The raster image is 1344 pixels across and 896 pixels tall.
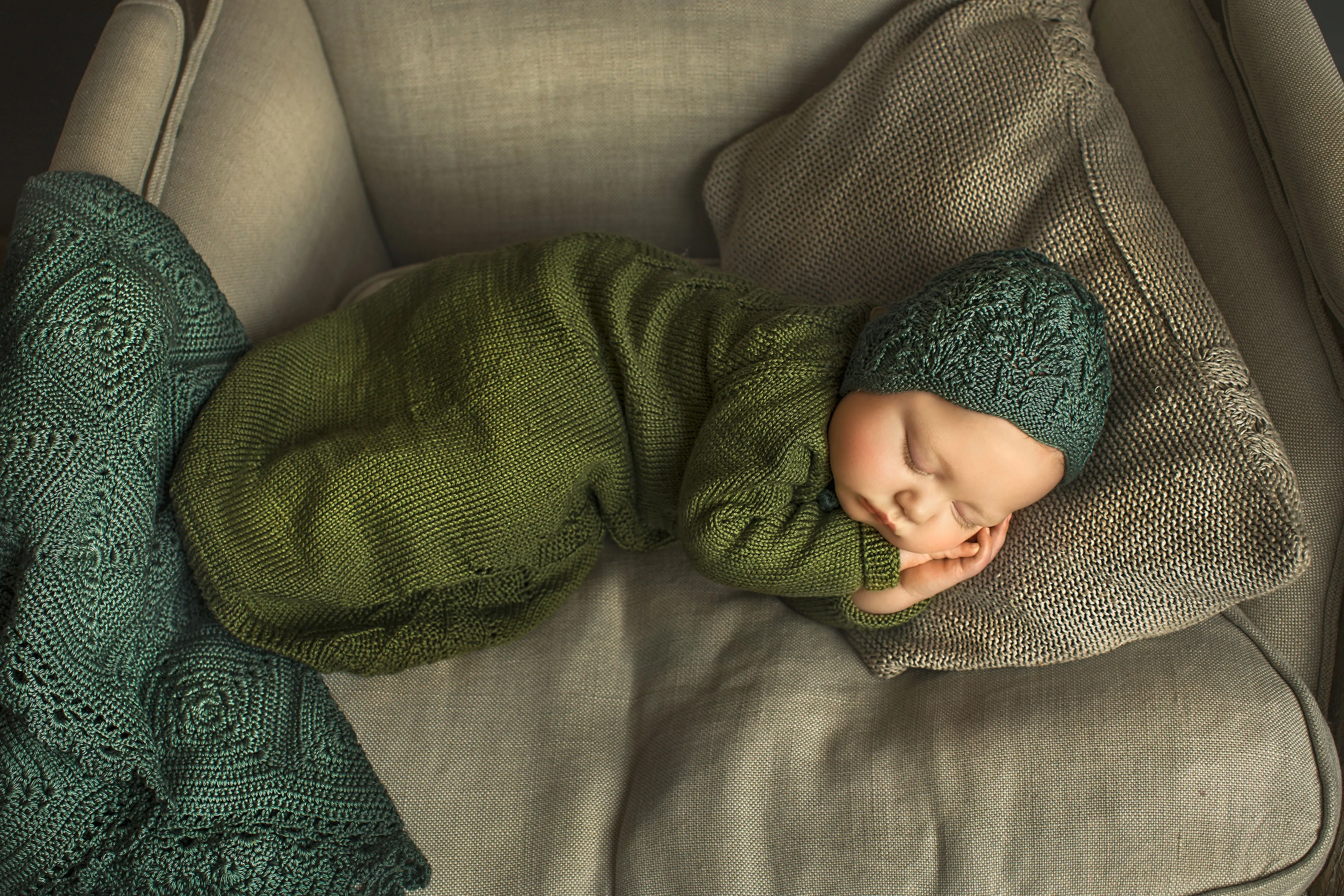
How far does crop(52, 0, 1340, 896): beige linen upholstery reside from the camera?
2.91 feet

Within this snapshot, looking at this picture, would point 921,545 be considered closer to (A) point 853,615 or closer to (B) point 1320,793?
(A) point 853,615

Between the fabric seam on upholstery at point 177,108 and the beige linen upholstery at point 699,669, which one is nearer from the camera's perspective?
the beige linen upholstery at point 699,669

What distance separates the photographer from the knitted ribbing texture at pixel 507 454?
0.99m

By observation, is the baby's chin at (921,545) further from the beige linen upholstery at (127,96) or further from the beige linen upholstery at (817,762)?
the beige linen upholstery at (127,96)

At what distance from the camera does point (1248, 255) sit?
3.41 feet

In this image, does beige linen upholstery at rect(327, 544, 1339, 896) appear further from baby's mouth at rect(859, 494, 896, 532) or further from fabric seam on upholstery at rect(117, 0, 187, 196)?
fabric seam on upholstery at rect(117, 0, 187, 196)

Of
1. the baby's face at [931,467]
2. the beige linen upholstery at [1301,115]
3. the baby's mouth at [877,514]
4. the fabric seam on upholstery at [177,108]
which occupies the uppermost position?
the fabric seam on upholstery at [177,108]

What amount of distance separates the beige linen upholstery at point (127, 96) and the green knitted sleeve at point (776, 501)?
762mm

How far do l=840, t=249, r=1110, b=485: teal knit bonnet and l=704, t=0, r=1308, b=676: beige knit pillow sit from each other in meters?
0.07

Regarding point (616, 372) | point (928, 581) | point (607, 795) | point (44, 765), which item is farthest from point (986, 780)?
point (44, 765)

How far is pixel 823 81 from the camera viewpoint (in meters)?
1.35

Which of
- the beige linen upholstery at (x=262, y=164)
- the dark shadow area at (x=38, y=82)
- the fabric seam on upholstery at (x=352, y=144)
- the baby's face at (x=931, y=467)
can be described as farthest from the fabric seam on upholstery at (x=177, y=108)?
the baby's face at (x=931, y=467)

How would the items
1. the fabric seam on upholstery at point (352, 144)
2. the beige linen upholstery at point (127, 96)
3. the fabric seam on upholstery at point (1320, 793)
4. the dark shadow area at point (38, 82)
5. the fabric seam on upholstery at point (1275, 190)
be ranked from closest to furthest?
the fabric seam on upholstery at point (1320, 793)
the fabric seam on upholstery at point (1275, 190)
the beige linen upholstery at point (127, 96)
the fabric seam on upholstery at point (352, 144)
the dark shadow area at point (38, 82)

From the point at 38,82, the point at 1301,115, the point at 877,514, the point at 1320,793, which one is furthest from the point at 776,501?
the point at 38,82
